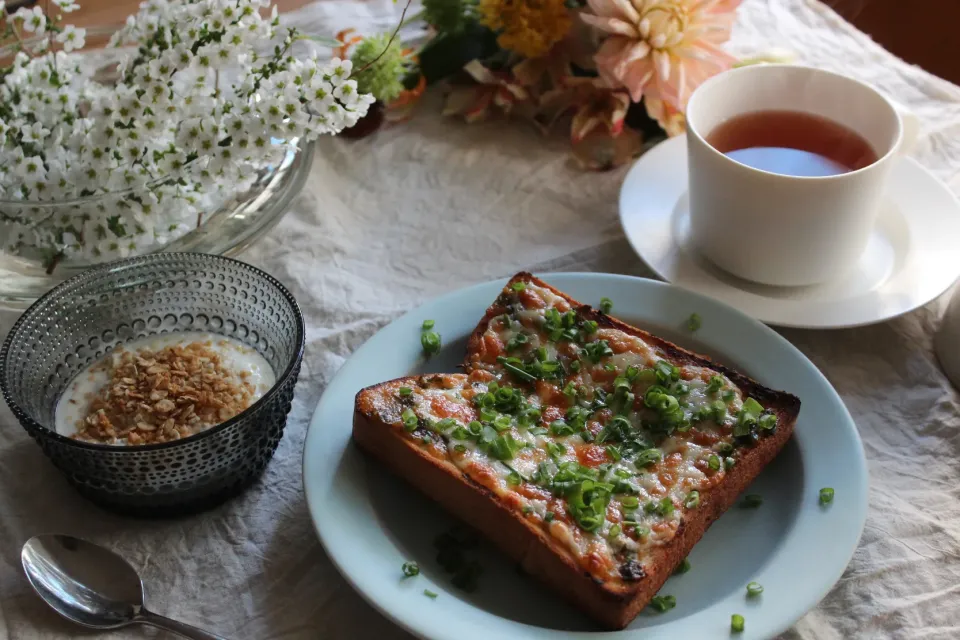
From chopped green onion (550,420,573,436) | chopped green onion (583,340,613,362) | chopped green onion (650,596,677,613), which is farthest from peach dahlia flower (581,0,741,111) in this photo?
chopped green onion (650,596,677,613)

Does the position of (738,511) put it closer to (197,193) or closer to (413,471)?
(413,471)

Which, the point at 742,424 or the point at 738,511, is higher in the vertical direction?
the point at 742,424

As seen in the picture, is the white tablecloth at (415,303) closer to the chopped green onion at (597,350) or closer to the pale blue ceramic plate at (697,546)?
the pale blue ceramic plate at (697,546)

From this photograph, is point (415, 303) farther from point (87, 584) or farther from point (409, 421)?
point (87, 584)

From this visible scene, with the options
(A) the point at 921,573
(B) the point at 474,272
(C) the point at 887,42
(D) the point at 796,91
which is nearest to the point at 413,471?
(B) the point at 474,272

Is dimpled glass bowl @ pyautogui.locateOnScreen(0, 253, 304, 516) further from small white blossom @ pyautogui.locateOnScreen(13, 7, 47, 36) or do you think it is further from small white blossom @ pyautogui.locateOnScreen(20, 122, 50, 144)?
small white blossom @ pyautogui.locateOnScreen(13, 7, 47, 36)

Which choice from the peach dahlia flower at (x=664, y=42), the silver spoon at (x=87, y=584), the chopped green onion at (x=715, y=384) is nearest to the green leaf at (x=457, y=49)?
the peach dahlia flower at (x=664, y=42)
